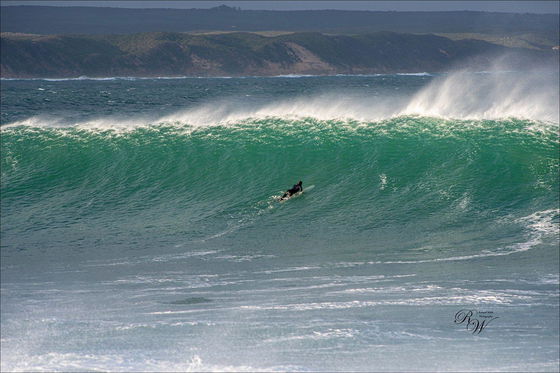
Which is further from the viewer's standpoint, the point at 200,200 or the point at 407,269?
the point at 200,200

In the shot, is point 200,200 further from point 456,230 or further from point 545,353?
point 545,353

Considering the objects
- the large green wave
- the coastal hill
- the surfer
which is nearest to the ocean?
the large green wave

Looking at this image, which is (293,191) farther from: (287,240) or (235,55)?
(235,55)

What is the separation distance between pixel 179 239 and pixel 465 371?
686 centimetres

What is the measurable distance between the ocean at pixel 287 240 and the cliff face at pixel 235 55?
102777mm

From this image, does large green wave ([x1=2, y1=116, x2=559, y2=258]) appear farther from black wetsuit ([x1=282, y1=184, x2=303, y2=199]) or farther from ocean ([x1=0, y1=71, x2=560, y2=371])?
black wetsuit ([x1=282, y1=184, x2=303, y2=199])

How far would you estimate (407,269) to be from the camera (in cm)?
1028

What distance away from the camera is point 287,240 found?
12312 millimetres

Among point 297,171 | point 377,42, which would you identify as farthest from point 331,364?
point 377,42

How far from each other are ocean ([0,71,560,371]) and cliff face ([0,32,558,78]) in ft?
337

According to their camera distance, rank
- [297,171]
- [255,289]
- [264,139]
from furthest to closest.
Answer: [264,139] → [297,171] → [255,289]

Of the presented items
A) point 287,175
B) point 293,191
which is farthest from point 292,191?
point 287,175

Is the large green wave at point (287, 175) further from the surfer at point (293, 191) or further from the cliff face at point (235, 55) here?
the cliff face at point (235, 55)

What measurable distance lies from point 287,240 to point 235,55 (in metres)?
123
